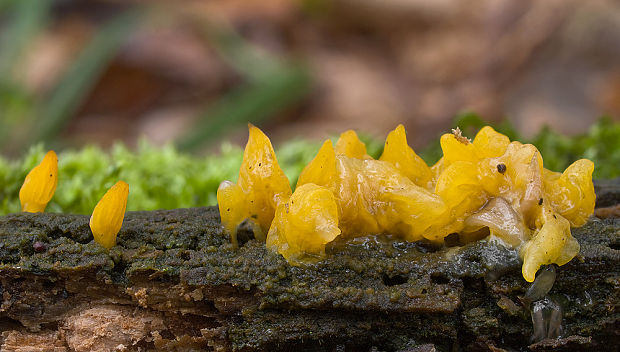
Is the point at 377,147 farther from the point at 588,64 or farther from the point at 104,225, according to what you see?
the point at 588,64

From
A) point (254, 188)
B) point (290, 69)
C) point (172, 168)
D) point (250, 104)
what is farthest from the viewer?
point (290, 69)

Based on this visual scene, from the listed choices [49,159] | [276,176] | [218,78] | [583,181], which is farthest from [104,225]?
[218,78]

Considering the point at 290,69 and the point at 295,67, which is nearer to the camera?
the point at 290,69

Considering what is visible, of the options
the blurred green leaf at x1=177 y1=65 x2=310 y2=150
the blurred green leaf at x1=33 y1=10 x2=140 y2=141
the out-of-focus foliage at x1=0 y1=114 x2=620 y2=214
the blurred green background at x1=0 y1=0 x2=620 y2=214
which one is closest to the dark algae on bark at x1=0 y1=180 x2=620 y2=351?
the out-of-focus foliage at x1=0 y1=114 x2=620 y2=214

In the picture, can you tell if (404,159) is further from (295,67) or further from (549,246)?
(295,67)

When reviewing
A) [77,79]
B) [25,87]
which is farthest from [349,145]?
[25,87]

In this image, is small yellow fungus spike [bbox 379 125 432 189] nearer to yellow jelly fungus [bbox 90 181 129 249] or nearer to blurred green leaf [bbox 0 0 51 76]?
yellow jelly fungus [bbox 90 181 129 249]
